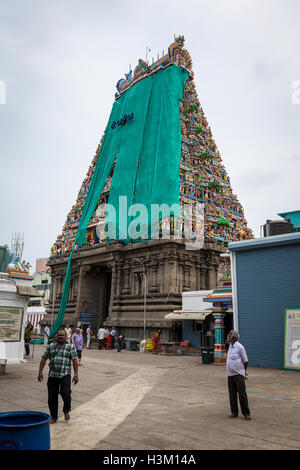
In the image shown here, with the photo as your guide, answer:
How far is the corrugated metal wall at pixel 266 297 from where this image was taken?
1698cm

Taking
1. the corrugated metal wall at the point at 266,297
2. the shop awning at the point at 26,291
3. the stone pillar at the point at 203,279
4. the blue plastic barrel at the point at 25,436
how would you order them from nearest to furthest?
the blue plastic barrel at the point at 25,436 < the shop awning at the point at 26,291 < the corrugated metal wall at the point at 266,297 < the stone pillar at the point at 203,279

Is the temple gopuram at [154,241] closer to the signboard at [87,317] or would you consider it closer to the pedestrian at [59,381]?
the signboard at [87,317]

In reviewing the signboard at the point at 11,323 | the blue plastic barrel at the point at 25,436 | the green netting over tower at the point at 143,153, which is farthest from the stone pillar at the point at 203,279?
the blue plastic barrel at the point at 25,436

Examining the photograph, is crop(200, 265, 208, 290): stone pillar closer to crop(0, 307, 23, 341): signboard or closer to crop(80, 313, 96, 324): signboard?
crop(80, 313, 96, 324): signboard

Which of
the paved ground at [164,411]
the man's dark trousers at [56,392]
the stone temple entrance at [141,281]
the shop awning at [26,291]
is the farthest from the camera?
the stone temple entrance at [141,281]

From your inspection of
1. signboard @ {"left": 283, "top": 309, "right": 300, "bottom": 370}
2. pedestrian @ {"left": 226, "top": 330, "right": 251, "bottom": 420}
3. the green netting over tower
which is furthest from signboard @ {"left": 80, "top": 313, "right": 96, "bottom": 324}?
pedestrian @ {"left": 226, "top": 330, "right": 251, "bottom": 420}

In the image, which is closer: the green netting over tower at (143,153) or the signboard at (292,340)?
the signboard at (292,340)

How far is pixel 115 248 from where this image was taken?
35.0 meters

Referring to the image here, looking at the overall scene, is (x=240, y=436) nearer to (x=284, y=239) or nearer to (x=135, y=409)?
(x=135, y=409)

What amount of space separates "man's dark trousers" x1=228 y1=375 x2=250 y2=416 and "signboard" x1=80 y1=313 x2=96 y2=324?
103ft

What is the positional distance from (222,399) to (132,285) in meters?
24.4

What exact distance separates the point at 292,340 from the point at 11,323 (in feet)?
39.4

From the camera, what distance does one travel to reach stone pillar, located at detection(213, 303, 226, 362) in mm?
20031

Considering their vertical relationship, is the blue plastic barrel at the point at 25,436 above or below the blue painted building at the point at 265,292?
below
